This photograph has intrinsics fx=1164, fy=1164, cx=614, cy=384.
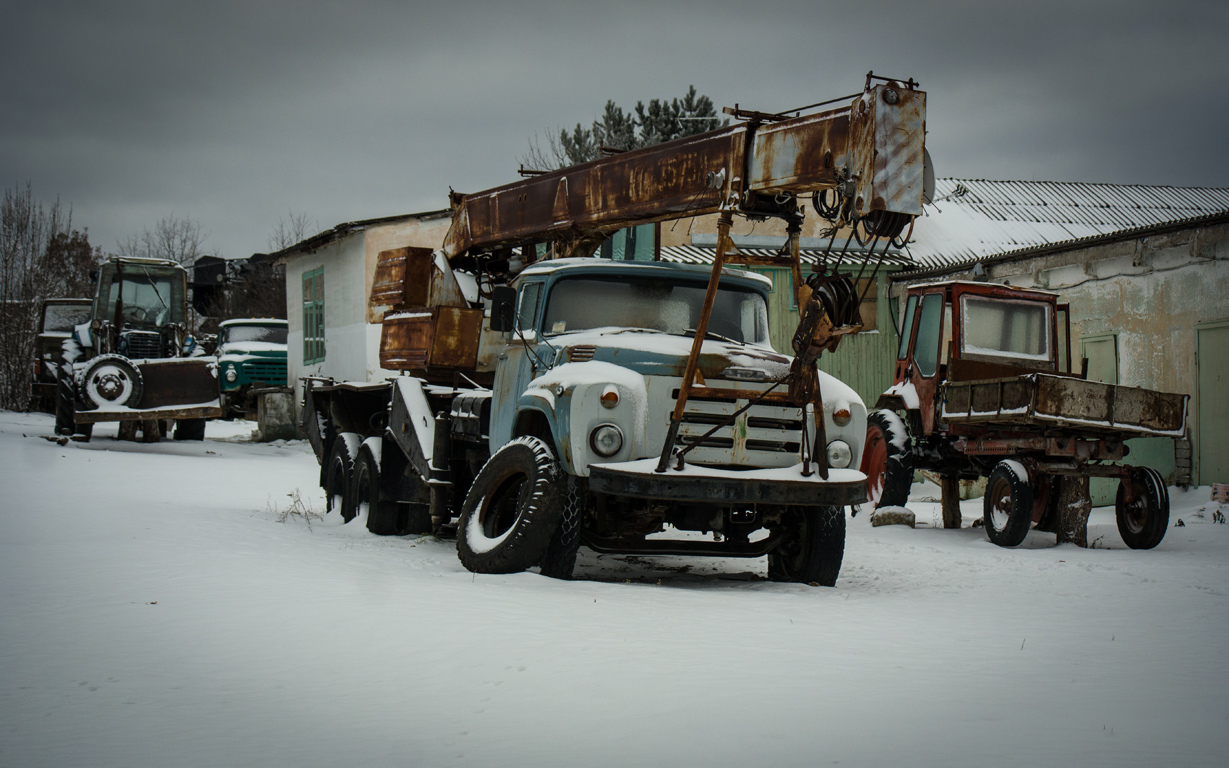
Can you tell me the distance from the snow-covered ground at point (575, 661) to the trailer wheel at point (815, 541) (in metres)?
0.22

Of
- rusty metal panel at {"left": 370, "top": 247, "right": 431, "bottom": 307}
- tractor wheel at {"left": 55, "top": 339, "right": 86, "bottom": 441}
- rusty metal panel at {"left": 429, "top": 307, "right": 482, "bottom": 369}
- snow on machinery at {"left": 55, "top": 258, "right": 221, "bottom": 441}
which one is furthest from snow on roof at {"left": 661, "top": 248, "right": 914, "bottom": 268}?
tractor wheel at {"left": 55, "top": 339, "right": 86, "bottom": 441}

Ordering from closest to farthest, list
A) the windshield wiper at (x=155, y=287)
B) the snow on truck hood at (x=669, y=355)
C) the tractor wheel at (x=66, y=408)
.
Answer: the snow on truck hood at (x=669, y=355)
the tractor wheel at (x=66, y=408)
the windshield wiper at (x=155, y=287)

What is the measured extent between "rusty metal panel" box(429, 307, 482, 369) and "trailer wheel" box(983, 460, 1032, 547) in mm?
5220

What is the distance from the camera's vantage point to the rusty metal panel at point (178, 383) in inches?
774

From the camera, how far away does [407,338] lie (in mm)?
10633

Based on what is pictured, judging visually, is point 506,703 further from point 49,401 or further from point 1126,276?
point 49,401

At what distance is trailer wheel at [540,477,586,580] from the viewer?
24.5 feet

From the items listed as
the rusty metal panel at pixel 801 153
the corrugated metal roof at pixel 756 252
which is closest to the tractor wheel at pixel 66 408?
the corrugated metal roof at pixel 756 252

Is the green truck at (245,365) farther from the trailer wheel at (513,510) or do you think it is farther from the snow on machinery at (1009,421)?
the trailer wheel at (513,510)

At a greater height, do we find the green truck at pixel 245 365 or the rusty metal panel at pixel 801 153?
the rusty metal panel at pixel 801 153

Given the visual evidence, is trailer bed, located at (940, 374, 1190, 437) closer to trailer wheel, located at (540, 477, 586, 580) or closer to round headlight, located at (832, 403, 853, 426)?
round headlight, located at (832, 403, 853, 426)

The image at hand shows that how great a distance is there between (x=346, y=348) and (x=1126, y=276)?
1395 centimetres

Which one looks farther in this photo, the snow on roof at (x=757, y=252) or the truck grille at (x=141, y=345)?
the truck grille at (x=141, y=345)

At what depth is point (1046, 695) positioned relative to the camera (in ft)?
15.8
